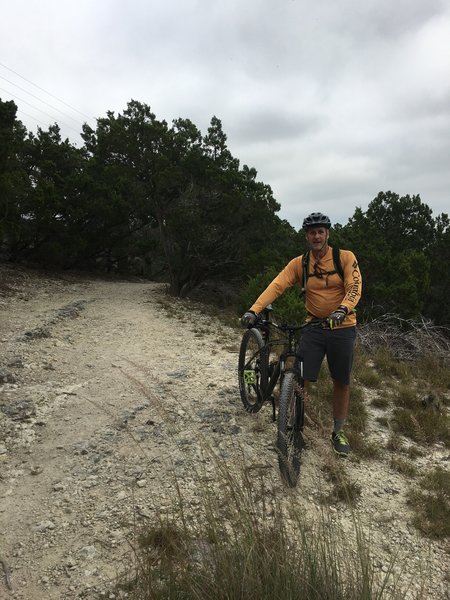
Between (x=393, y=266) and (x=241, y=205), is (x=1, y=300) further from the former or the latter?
(x=393, y=266)

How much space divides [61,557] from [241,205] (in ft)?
47.7

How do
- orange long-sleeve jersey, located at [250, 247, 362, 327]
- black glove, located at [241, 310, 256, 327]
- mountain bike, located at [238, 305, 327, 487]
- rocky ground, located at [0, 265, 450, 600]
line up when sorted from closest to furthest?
rocky ground, located at [0, 265, 450, 600], mountain bike, located at [238, 305, 327, 487], orange long-sleeve jersey, located at [250, 247, 362, 327], black glove, located at [241, 310, 256, 327]

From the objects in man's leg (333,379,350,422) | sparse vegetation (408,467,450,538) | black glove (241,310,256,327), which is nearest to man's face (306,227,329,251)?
black glove (241,310,256,327)

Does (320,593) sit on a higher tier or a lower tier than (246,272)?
lower

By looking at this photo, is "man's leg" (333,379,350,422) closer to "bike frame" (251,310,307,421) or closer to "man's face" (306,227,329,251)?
"bike frame" (251,310,307,421)

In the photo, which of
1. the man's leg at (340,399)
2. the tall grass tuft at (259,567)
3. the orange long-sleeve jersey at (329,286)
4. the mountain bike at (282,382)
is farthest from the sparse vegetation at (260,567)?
the orange long-sleeve jersey at (329,286)

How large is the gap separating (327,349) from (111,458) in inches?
83.6

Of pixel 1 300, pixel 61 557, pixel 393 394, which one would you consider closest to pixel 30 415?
pixel 61 557

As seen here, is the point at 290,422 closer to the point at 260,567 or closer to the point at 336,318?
the point at 336,318

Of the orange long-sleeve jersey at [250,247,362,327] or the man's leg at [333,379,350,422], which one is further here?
the man's leg at [333,379,350,422]

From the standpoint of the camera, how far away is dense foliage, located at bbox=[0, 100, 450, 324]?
46.9 feet

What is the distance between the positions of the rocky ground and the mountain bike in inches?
7.3

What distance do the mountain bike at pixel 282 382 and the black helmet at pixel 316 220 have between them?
32.3 inches

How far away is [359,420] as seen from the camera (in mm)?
4633
